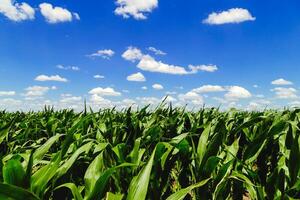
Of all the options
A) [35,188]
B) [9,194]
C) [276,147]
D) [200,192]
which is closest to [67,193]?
[35,188]

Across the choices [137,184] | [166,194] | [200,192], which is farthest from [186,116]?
[137,184]

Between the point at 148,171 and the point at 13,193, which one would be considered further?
the point at 148,171

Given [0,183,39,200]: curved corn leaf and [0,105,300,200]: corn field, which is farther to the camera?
[0,105,300,200]: corn field

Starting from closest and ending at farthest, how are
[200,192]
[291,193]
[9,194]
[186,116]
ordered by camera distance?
1. [9,194]
2. [291,193]
3. [200,192]
4. [186,116]

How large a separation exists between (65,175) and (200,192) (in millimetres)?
727

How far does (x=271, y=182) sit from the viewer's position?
2160 mm

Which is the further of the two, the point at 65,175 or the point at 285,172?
the point at 285,172

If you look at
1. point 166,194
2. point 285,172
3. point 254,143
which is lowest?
point 166,194

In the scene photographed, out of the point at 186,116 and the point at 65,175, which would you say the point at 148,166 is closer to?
the point at 65,175

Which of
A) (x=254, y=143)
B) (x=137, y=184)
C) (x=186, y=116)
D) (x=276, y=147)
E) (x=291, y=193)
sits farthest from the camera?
(x=186, y=116)

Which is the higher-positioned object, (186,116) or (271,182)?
(186,116)

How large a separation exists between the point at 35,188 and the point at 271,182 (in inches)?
50.7

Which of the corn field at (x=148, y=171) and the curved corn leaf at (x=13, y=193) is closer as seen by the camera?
the curved corn leaf at (x=13, y=193)

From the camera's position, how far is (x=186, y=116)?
4.36m
